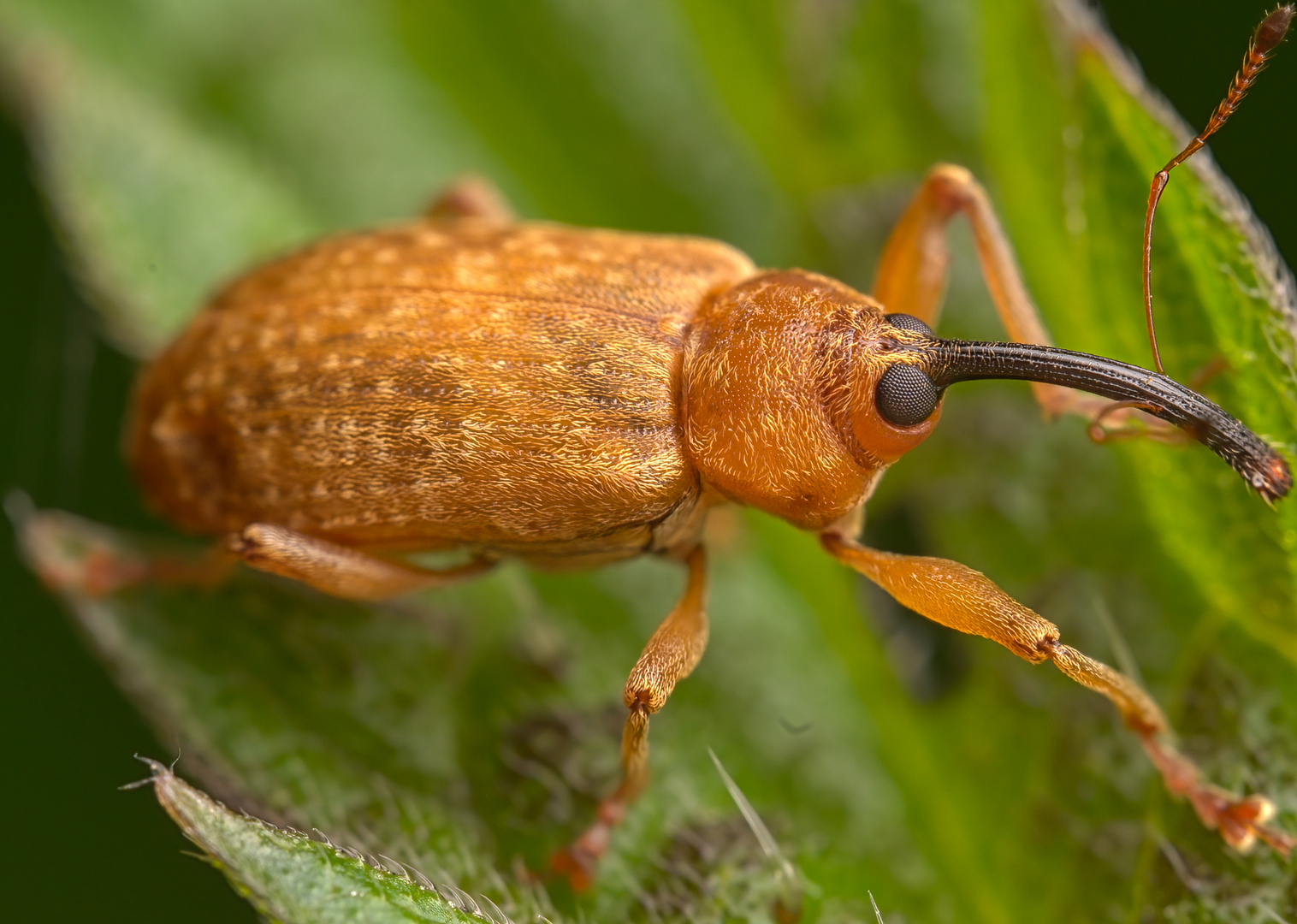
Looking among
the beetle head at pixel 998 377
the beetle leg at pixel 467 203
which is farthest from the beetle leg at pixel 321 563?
the beetle head at pixel 998 377

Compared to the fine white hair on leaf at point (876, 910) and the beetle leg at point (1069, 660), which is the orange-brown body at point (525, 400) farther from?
the fine white hair on leaf at point (876, 910)

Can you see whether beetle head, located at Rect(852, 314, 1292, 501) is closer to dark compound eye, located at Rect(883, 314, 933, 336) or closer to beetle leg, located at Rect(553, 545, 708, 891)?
dark compound eye, located at Rect(883, 314, 933, 336)

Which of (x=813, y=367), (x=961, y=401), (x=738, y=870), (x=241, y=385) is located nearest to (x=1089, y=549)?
(x=961, y=401)

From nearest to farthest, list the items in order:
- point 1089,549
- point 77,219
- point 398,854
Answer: point 398,854
point 1089,549
point 77,219

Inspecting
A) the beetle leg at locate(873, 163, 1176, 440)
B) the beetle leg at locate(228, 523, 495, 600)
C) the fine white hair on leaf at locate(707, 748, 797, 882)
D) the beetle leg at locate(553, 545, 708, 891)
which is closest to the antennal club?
the beetle leg at locate(873, 163, 1176, 440)

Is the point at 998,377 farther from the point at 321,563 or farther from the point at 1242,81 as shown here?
the point at 321,563

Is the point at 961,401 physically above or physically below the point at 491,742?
above

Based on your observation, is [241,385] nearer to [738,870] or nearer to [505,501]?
[505,501]
